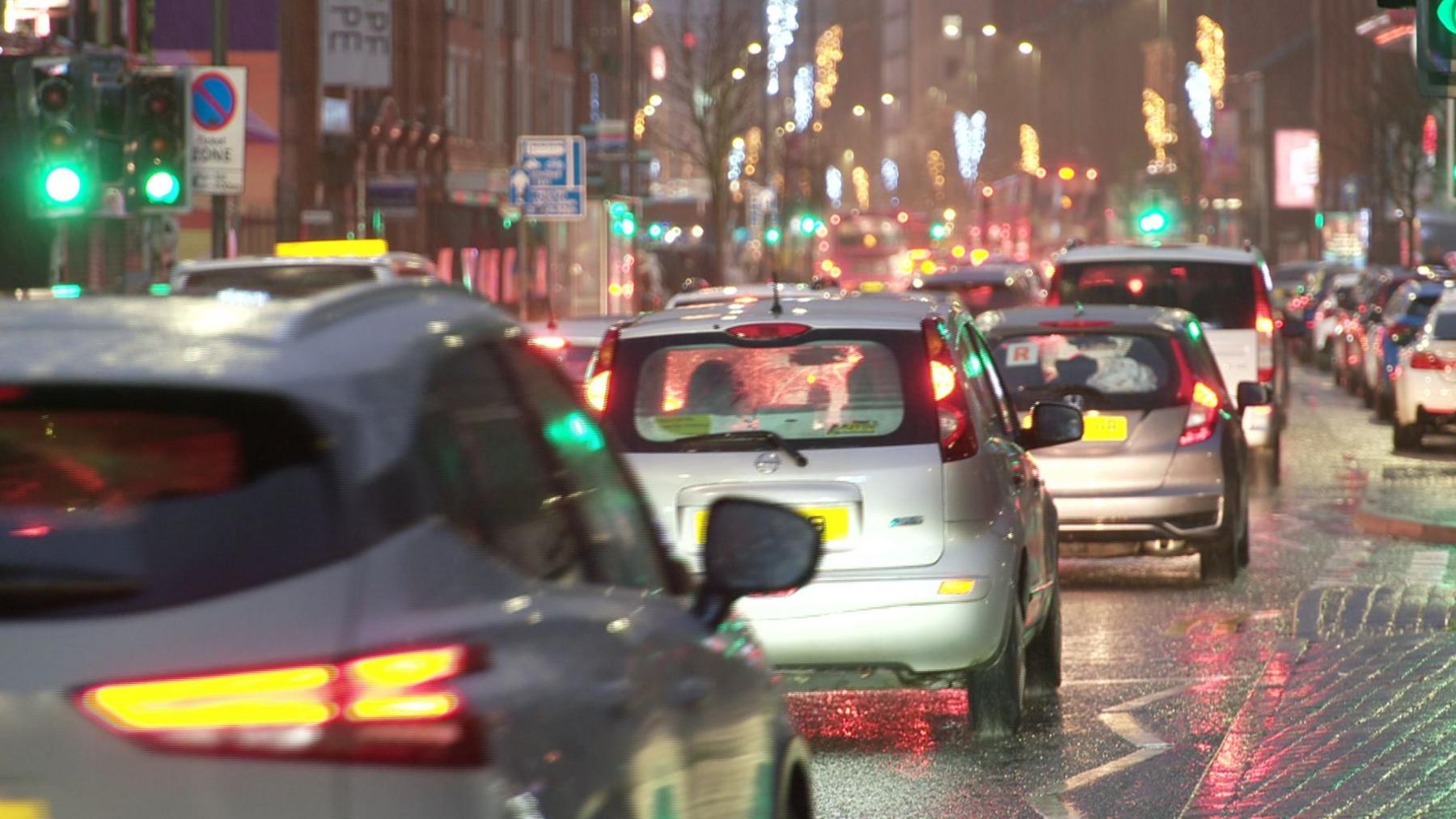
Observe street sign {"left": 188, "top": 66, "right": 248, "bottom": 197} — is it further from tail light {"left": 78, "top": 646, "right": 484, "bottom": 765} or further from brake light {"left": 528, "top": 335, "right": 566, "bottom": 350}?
tail light {"left": 78, "top": 646, "right": 484, "bottom": 765}

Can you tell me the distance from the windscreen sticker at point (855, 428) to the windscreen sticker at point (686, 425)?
17.4 inches

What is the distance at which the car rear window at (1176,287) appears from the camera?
70.6 feet

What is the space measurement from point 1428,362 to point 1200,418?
40.3ft

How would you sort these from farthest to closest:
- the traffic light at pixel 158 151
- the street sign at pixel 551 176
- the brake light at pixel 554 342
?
the street sign at pixel 551 176 → the traffic light at pixel 158 151 → the brake light at pixel 554 342

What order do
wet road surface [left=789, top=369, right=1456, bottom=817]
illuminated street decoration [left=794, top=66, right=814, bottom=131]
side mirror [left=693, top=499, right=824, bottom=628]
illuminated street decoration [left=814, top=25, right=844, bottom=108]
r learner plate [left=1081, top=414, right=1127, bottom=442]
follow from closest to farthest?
side mirror [left=693, top=499, right=824, bottom=628] → wet road surface [left=789, top=369, right=1456, bottom=817] → r learner plate [left=1081, top=414, right=1127, bottom=442] → illuminated street decoration [left=794, top=66, right=814, bottom=131] → illuminated street decoration [left=814, top=25, right=844, bottom=108]

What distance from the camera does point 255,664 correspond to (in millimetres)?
2980

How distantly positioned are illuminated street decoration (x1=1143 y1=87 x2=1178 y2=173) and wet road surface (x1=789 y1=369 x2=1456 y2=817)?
106325 mm

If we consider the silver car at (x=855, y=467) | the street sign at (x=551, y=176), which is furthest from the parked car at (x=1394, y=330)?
the silver car at (x=855, y=467)

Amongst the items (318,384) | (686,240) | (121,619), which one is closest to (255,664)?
(121,619)

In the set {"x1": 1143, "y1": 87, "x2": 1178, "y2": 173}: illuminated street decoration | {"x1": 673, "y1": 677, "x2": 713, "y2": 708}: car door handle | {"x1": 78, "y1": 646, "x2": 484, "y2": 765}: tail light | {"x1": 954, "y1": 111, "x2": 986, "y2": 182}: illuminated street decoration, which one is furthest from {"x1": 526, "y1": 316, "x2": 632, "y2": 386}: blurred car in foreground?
{"x1": 954, "y1": 111, "x2": 986, "y2": 182}: illuminated street decoration

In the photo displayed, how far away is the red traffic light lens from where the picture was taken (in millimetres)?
19875

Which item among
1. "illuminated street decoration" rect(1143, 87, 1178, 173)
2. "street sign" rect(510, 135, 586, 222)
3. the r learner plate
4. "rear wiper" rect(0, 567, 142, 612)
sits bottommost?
the r learner plate

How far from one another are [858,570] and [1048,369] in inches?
290

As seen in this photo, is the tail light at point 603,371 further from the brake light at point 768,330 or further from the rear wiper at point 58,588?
the rear wiper at point 58,588
